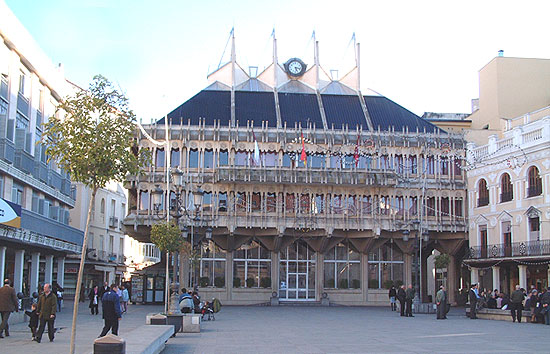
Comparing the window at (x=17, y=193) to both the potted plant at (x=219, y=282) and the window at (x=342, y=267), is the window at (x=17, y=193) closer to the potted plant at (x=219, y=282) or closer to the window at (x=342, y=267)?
the potted plant at (x=219, y=282)

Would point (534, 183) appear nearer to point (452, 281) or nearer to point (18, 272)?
point (452, 281)

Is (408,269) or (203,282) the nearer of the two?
(203,282)

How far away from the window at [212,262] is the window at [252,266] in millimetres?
1005

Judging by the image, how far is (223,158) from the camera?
51969 millimetres

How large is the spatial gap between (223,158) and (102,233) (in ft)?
67.7

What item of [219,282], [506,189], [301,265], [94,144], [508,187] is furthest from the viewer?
[301,265]

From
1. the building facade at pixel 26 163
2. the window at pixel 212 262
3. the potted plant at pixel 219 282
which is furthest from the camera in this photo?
the window at pixel 212 262

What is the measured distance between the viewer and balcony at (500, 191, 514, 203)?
43950 millimetres

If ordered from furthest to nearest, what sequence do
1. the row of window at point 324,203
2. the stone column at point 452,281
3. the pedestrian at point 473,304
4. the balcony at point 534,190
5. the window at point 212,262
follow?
1. the stone column at point 452,281
2. the window at point 212,262
3. the row of window at point 324,203
4. the balcony at point 534,190
5. the pedestrian at point 473,304

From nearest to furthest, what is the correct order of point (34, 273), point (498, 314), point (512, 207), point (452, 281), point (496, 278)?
point (498, 314) < point (34, 273) < point (512, 207) < point (496, 278) < point (452, 281)

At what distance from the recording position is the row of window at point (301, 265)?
174 feet

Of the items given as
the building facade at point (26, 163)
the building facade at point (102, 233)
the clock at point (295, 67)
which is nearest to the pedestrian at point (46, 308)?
the building facade at point (26, 163)

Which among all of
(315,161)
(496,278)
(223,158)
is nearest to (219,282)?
(223,158)

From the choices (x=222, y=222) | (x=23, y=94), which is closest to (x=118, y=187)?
(x=222, y=222)
